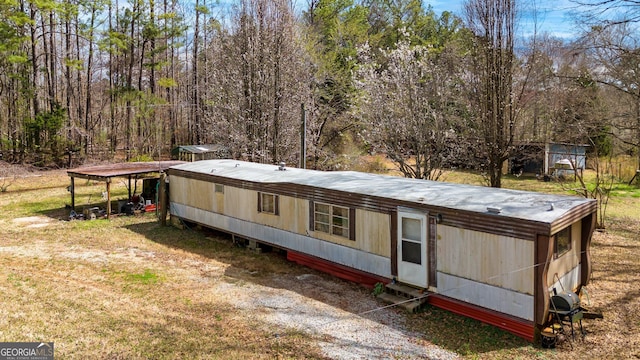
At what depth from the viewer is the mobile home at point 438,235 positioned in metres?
7.23

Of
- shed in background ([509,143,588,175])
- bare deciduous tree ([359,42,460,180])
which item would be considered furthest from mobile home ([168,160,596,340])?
shed in background ([509,143,588,175])

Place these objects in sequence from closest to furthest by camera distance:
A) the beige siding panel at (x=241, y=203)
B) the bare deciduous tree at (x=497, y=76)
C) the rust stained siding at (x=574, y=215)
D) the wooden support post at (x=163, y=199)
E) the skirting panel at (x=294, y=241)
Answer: the rust stained siding at (x=574, y=215) < the skirting panel at (x=294, y=241) < the beige siding panel at (x=241, y=203) < the wooden support post at (x=163, y=199) < the bare deciduous tree at (x=497, y=76)

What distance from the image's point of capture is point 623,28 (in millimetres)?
13719

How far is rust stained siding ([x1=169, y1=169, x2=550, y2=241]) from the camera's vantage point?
719 centimetres

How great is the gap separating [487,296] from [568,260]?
184 centimetres

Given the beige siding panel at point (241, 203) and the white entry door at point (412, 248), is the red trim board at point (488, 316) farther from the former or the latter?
the beige siding panel at point (241, 203)

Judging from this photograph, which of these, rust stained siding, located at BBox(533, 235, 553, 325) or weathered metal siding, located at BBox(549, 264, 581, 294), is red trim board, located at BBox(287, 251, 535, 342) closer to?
rust stained siding, located at BBox(533, 235, 553, 325)

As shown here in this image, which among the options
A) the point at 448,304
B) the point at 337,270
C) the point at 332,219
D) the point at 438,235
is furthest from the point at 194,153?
the point at 448,304

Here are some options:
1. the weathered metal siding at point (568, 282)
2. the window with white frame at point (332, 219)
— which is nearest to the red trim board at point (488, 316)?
the weathered metal siding at point (568, 282)

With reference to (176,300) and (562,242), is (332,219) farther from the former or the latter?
(562,242)

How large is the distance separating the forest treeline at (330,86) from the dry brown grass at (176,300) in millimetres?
6043

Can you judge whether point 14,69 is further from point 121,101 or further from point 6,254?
point 6,254

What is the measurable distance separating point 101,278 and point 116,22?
93.8 feet

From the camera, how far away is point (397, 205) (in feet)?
29.2
